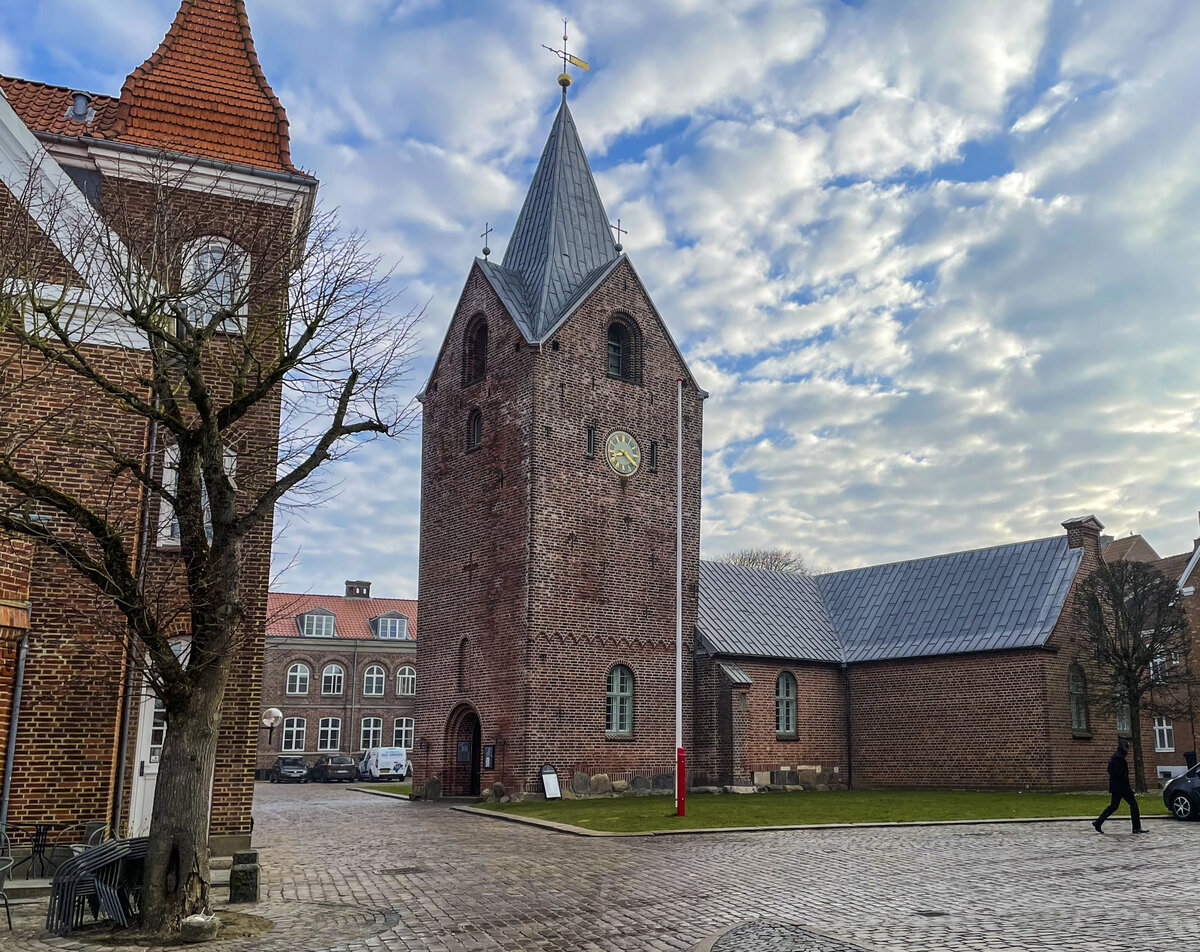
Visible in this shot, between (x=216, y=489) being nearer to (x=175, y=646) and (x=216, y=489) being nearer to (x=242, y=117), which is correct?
(x=175, y=646)

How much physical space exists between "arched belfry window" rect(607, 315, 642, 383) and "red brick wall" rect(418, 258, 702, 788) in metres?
0.26

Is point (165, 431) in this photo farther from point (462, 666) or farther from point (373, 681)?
point (373, 681)

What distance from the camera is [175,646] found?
16.1 meters

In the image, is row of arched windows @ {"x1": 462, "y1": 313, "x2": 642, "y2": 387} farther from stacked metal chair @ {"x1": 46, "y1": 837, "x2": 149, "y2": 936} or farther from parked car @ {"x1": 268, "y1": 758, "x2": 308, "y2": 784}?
parked car @ {"x1": 268, "y1": 758, "x2": 308, "y2": 784}

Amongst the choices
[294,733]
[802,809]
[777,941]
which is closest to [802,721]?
[802,809]

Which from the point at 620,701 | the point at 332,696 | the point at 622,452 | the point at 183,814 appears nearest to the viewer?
the point at 183,814

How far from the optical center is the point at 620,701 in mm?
28594

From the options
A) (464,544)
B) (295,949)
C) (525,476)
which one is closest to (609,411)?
(525,476)

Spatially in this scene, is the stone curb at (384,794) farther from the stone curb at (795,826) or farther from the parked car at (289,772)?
the parked car at (289,772)

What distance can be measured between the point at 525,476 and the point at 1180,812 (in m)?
16.6

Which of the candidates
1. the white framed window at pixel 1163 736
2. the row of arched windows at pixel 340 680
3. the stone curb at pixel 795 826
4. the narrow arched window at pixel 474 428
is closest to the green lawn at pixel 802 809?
the stone curb at pixel 795 826

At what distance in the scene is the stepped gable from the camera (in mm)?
17156

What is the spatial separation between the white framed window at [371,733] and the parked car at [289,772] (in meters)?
10.5

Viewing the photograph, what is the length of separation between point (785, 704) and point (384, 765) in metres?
23.4
